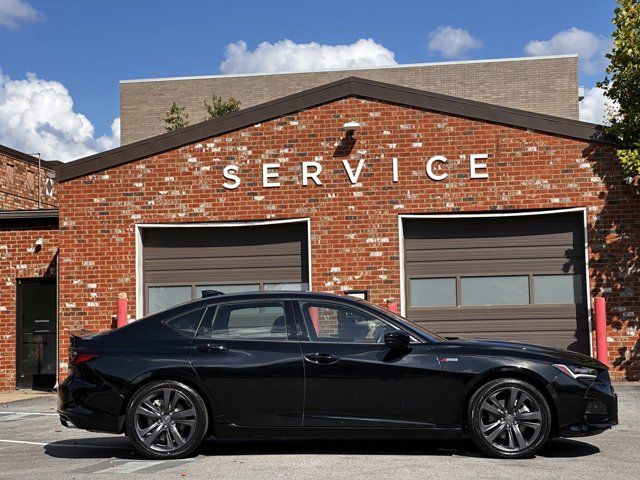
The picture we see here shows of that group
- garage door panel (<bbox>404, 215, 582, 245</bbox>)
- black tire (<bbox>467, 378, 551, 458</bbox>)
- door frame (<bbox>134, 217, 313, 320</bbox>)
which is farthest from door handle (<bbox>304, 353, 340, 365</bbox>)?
garage door panel (<bbox>404, 215, 582, 245</bbox>)

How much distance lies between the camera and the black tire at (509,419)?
745cm

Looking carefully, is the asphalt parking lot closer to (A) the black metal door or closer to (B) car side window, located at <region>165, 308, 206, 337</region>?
(B) car side window, located at <region>165, 308, 206, 337</region>

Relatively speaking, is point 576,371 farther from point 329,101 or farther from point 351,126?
point 329,101

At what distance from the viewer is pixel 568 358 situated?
7.67 metres

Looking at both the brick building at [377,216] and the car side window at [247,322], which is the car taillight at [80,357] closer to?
the car side window at [247,322]

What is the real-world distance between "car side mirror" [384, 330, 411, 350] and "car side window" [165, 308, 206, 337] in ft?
5.46

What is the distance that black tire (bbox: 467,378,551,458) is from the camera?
745 centimetres

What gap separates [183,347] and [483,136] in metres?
8.98

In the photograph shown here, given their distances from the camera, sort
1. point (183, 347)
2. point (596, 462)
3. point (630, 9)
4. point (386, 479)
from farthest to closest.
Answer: point (630, 9), point (183, 347), point (596, 462), point (386, 479)

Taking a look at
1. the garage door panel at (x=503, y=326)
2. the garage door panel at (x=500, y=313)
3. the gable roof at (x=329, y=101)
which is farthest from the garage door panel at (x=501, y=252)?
the gable roof at (x=329, y=101)

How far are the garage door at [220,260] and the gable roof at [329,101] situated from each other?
145 cm

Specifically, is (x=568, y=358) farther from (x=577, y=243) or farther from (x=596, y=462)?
(x=577, y=243)

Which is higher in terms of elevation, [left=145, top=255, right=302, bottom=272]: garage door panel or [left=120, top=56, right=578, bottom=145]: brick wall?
[left=120, top=56, right=578, bottom=145]: brick wall

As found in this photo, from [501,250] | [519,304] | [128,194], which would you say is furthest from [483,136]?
[128,194]
